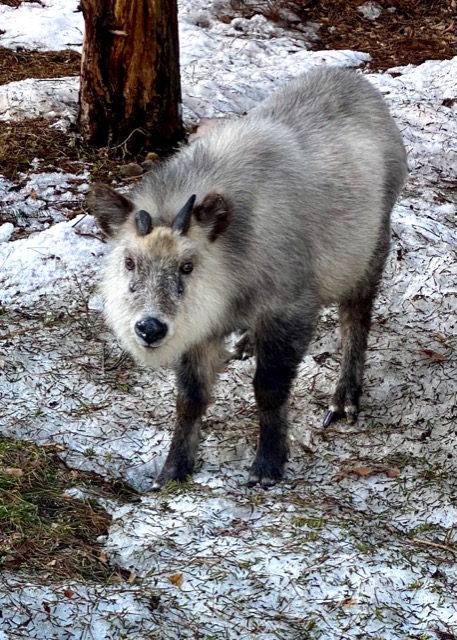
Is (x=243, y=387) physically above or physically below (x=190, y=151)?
below

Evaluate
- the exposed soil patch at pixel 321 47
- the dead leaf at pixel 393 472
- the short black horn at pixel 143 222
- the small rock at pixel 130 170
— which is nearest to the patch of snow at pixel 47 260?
the small rock at pixel 130 170

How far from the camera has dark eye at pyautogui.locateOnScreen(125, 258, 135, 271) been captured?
Result: 4335 millimetres

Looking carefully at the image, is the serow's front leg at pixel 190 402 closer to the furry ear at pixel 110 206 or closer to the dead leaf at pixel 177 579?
the furry ear at pixel 110 206

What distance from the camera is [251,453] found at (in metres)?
5.17

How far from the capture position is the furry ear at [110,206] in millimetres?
4492

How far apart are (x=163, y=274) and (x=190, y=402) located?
1.03 meters

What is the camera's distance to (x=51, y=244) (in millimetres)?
6574

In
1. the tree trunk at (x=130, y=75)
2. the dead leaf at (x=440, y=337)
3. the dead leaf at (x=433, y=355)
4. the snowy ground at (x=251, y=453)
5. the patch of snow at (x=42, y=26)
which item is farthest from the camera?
the patch of snow at (x=42, y=26)

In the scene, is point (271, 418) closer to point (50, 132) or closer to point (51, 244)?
point (51, 244)

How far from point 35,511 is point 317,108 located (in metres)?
2.54

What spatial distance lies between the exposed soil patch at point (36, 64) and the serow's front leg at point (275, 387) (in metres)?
4.51

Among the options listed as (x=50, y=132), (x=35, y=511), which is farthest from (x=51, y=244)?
(x=35, y=511)

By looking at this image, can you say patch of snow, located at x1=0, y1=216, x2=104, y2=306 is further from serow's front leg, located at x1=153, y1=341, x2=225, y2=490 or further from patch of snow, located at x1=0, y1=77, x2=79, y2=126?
serow's front leg, located at x1=153, y1=341, x2=225, y2=490

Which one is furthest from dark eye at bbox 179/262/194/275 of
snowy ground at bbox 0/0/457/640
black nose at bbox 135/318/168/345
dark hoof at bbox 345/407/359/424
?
dark hoof at bbox 345/407/359/424
